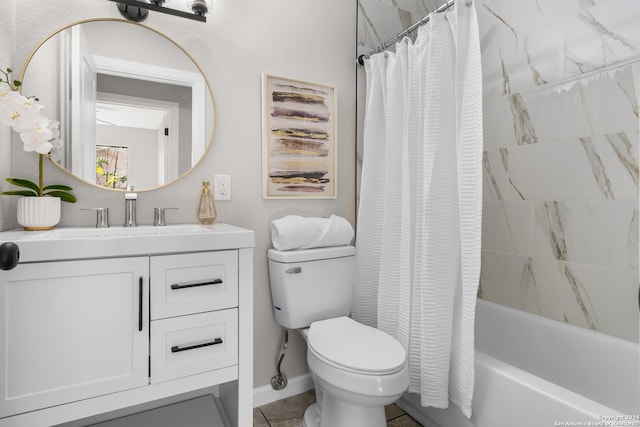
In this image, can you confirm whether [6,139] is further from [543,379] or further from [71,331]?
[543,379]

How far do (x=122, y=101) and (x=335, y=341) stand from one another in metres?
1.39

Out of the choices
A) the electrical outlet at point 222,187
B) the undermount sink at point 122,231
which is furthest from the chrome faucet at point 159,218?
the electrical outlet at point 222,187

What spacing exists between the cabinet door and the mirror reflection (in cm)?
58

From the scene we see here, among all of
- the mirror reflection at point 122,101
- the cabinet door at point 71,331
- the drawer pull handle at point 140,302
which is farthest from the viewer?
the mirror reflection at point 122,101

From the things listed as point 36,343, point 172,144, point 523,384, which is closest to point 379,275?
point 523,384

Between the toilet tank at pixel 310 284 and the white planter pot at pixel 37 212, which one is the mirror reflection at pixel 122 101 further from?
the toilet tank at pixel 310 284

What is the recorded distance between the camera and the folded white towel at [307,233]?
166 cm

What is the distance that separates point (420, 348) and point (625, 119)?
130cm

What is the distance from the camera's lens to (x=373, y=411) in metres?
1.32

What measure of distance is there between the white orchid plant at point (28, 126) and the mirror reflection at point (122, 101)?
0.10 m

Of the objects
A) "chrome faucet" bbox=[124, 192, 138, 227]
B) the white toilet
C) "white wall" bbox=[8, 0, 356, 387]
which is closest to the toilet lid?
the white toilet

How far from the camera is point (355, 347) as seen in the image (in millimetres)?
1345

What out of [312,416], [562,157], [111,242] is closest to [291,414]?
[312,416]

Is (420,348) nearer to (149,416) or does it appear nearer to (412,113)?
(412,113)
